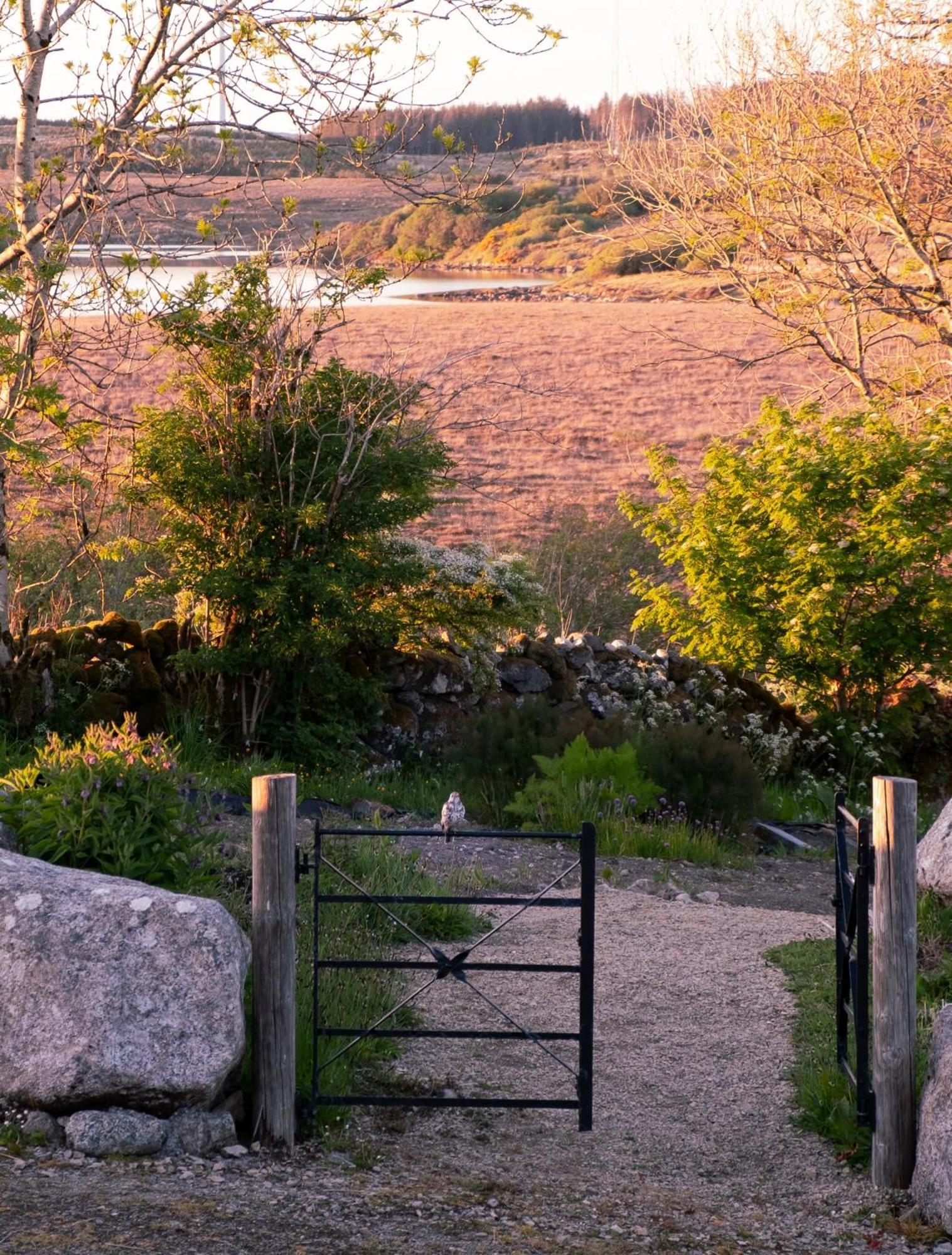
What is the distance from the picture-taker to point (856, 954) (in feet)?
14.0

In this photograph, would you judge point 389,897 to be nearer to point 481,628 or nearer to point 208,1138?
point 208,1138

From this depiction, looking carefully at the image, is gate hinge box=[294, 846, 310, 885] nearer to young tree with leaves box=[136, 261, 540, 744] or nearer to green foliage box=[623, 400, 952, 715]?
young tree with leaves box=[136, 261, 540, 744]

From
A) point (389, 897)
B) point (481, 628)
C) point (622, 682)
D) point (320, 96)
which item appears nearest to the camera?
point (389, 897)

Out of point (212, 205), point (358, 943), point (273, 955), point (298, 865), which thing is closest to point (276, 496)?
point (212, 205)

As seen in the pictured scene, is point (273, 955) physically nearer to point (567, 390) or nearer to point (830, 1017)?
point (830, 1017)

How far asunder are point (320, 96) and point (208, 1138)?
6102 millimetres

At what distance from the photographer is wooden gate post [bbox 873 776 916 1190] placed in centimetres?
394

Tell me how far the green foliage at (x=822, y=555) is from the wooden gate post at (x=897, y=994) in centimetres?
707

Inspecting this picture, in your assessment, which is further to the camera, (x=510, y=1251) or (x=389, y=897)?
(x=389, y=897)

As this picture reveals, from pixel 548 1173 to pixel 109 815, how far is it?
1878mm

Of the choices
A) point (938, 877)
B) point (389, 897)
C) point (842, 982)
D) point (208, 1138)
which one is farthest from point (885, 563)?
point (208, 1138)

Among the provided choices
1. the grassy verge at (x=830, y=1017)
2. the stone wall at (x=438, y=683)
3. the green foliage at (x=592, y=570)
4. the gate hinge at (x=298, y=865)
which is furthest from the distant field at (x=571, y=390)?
the gate hinge at (x=298, y=865)

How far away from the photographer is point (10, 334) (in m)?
7.95

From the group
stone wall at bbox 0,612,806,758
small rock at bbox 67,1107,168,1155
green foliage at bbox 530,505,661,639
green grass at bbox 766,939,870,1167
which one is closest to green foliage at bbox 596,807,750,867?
stone wall at bbox 0,612,806,758
